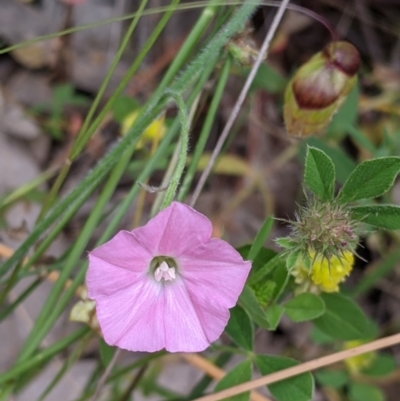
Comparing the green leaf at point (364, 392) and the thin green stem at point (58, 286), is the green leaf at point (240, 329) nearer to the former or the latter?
the thin green stem at point (58, 286)

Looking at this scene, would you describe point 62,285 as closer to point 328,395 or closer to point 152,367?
point 152,367

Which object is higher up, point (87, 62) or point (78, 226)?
point (87, 62)

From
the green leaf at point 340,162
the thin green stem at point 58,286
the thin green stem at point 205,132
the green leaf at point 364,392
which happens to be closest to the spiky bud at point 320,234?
the thin green stem at point 205,132

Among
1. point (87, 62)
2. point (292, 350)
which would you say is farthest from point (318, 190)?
point (87, 62)

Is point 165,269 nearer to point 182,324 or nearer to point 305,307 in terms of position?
point 182,324

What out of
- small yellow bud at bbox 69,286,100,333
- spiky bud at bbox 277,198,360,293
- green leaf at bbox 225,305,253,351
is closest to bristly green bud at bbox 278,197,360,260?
spiky bud at bbox 277,198,360,293

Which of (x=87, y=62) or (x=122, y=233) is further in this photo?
(x=87, y=62)

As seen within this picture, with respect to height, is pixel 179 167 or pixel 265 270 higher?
pixel 179 167

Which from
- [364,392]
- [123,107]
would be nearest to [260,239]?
[123,107]
